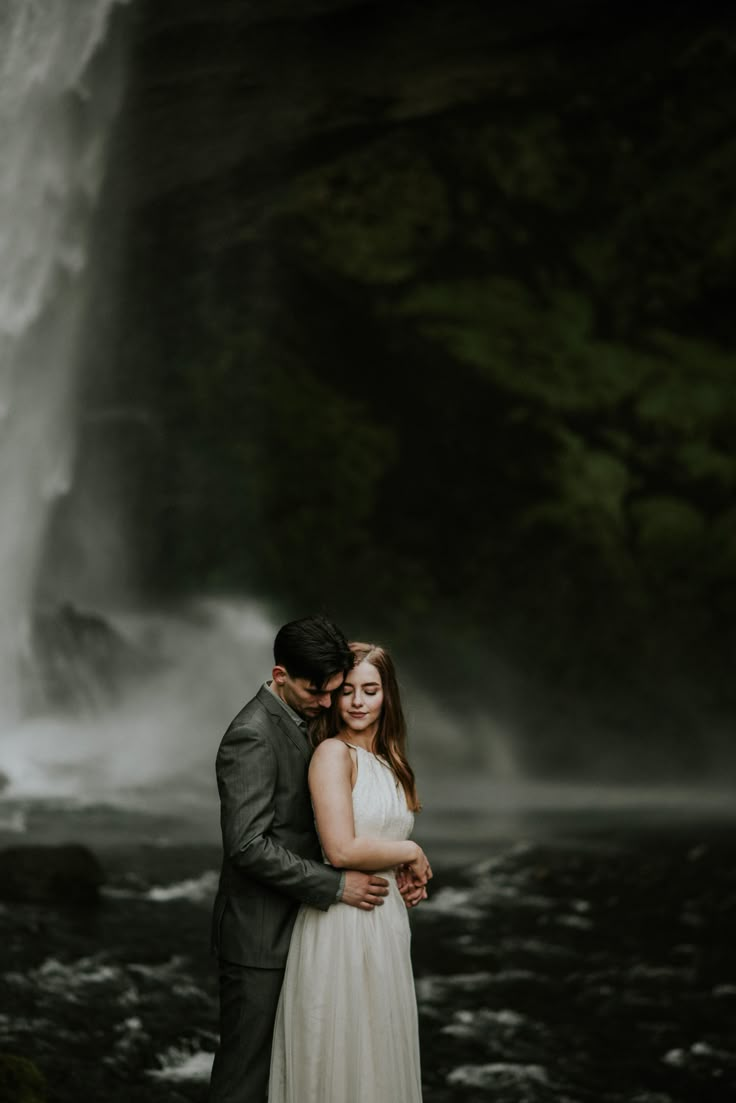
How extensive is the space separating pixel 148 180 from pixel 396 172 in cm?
263

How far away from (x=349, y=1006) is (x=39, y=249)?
1069 cm

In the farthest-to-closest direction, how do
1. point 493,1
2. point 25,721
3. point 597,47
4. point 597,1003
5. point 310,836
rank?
point 597,47
point 493,1
point 25,721
point 597,1003
point 310,836

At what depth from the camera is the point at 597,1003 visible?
6871 millimetres

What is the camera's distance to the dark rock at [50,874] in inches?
293

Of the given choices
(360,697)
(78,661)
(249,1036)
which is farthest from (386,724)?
(78,661)

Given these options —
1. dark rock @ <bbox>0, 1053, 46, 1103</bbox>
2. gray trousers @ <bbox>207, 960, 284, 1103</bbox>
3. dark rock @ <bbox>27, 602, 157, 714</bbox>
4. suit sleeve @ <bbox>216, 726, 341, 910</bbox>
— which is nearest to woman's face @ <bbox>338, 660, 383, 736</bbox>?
suit sleeve @ <bbox>216, 726, 341, 910</bbox>

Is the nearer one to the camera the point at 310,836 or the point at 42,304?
the point at 310,836

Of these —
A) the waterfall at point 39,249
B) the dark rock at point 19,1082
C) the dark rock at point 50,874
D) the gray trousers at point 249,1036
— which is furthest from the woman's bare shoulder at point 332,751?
the waterfall at point 39,249

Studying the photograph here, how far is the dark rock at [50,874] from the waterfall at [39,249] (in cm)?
370

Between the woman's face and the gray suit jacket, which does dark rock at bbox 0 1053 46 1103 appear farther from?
the woman's face

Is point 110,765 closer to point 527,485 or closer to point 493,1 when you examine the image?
point 527,485

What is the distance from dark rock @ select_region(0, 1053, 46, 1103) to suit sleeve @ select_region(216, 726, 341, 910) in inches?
90.4

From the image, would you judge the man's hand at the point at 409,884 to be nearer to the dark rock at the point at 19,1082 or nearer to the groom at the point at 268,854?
the groom at the point at 268,854

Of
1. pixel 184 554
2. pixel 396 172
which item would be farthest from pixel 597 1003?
pixel 396 172
